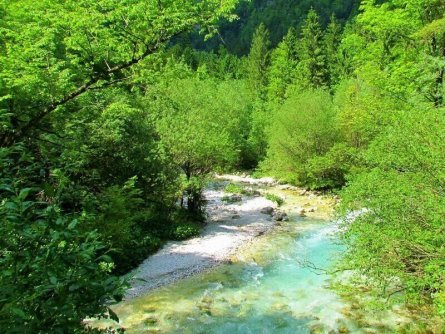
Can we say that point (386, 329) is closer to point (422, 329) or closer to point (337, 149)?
point (422, 329)

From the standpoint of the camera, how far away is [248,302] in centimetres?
1280

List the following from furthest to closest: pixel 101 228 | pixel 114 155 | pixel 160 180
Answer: pixel 160 180 → pixel 114 155 → pixel 101 228

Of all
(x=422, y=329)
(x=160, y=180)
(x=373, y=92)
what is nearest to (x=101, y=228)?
(x=160, y=180)

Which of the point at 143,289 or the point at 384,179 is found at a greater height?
the point at 384,179

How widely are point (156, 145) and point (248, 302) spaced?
862cm

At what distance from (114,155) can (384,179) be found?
11111 mm

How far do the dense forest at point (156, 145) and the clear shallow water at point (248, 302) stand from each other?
162 centimetres

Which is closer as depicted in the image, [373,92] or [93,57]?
[93,57]

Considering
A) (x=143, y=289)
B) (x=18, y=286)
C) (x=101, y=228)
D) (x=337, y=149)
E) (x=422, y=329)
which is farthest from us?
(x=337, y=149)

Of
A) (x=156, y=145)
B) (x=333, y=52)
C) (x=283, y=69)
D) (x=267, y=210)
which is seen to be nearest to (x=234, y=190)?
(x=267, y=210)

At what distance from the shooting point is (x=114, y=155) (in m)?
16.5

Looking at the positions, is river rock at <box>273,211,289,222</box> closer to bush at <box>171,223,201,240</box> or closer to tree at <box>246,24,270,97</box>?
bush at <box>171,223,201,240</box>

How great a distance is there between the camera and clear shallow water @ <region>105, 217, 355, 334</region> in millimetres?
11242

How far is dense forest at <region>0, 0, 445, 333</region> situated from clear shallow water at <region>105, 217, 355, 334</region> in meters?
1.62
